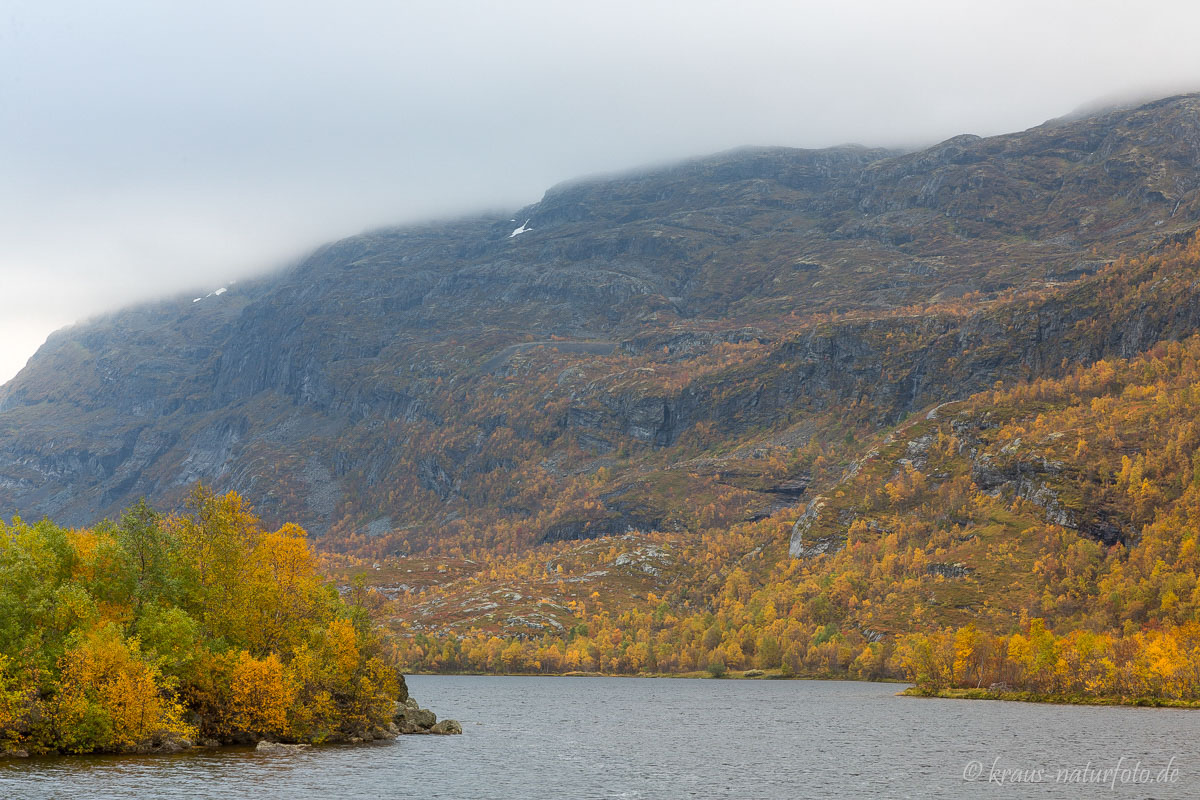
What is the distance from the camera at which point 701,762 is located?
104250 mm

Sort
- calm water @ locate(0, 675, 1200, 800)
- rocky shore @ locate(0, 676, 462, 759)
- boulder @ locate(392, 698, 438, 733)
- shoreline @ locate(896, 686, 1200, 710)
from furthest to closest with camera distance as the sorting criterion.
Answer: shoreline @ locate(896, 686, 1200, 710) < boulder @ locate(392, 698, 438, 733) < rocky shore @ locate(0, 676, 462, 759) < calm water @ locate(0, 675, 1200, 800)

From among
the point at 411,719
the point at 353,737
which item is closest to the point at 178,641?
the point at 353,737

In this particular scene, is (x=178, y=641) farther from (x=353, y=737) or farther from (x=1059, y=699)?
(x=1059, y=699)

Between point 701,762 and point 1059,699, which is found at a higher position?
point 701,762

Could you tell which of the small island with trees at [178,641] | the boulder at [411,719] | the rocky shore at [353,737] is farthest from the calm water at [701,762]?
the boulder at [411,719]

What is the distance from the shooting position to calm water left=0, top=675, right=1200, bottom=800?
250 ft

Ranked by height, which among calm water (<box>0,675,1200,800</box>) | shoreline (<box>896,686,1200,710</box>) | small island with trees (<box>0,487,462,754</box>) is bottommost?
shoreline (<box>896,686,1200,710</box>)

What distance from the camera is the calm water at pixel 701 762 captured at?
76.2 m

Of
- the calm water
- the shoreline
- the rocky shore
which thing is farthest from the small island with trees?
the shoreline

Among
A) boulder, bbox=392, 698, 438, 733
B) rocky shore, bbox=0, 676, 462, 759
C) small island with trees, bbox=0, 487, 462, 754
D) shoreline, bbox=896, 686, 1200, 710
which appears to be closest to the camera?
small island with trees, bbox=0, 487, 462, 754

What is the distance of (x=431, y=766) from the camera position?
3693 inches

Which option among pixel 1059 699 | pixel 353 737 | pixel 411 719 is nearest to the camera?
pixel 353 737

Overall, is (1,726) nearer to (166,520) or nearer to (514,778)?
(166,520)

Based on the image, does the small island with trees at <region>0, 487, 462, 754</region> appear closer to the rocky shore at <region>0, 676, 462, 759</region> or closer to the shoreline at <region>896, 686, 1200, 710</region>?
the rocky shore at <region>0, 676, 462, 759</region>
